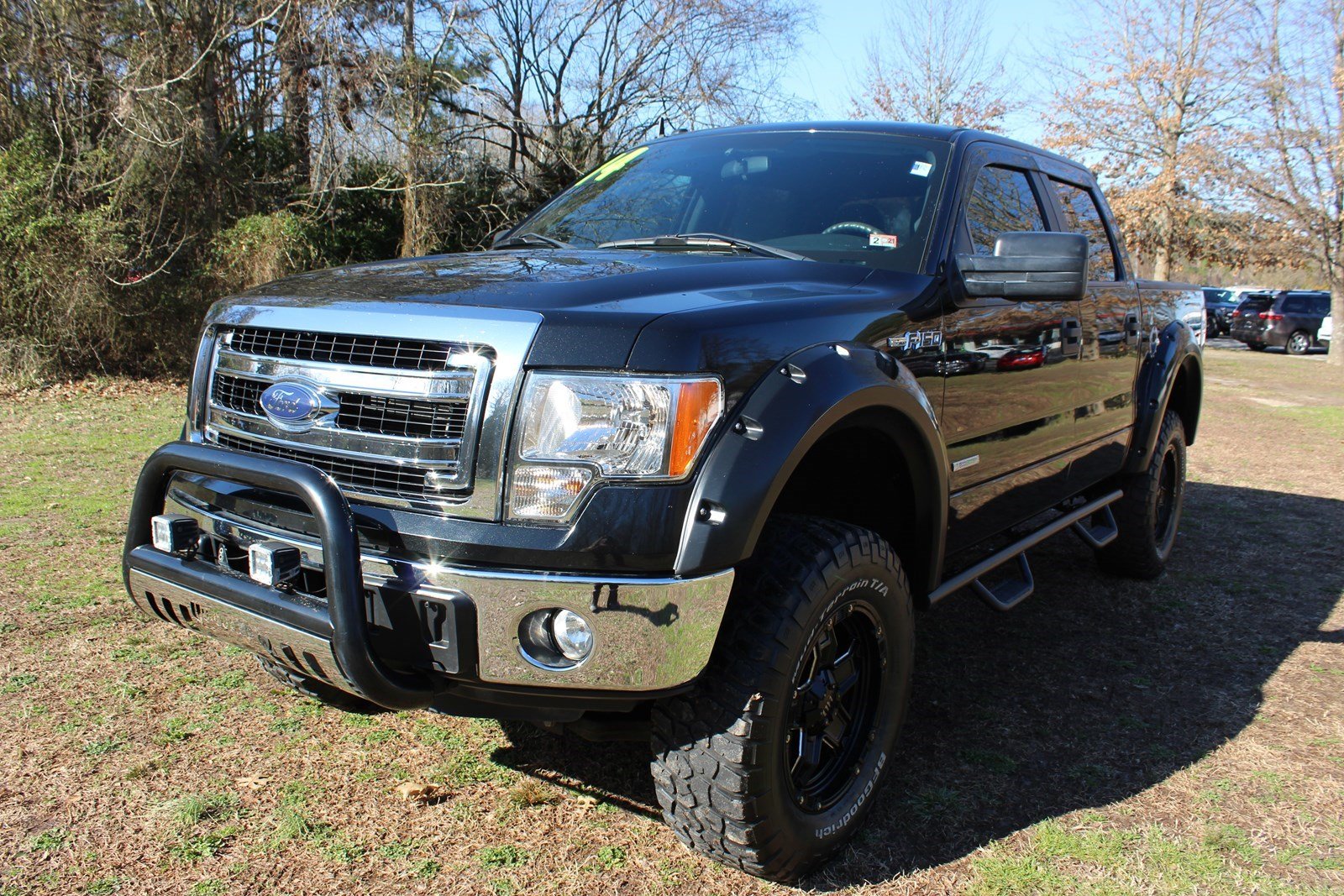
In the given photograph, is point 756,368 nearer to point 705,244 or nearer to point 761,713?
point 761,713

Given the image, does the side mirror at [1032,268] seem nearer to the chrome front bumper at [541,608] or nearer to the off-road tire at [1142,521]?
the chrome front bumper at [541,608]

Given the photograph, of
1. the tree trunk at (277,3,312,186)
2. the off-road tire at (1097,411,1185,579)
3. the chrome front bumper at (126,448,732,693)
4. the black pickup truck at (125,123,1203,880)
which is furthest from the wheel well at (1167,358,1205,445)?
the tree trunk at (277,3,312,186)

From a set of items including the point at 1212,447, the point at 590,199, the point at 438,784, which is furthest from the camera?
the point at 1212,447

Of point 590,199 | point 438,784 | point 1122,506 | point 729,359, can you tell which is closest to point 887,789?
point 438,784

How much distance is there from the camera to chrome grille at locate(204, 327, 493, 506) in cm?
218

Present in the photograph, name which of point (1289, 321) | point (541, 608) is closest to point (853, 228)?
point (541, 608)

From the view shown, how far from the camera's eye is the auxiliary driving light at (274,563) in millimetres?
2252

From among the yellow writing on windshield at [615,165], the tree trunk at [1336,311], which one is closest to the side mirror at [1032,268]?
the yellow writing on windshield at [615,165]

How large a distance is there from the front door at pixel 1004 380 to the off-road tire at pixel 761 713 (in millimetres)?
808

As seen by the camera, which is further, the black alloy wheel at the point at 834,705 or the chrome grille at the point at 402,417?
the black alloy wheel at the point at 834,705

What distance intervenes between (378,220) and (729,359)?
1302cm

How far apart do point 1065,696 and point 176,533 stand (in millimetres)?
3115

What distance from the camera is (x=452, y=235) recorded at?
14.5 metres

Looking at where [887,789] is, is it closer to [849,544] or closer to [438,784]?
[849,544]
